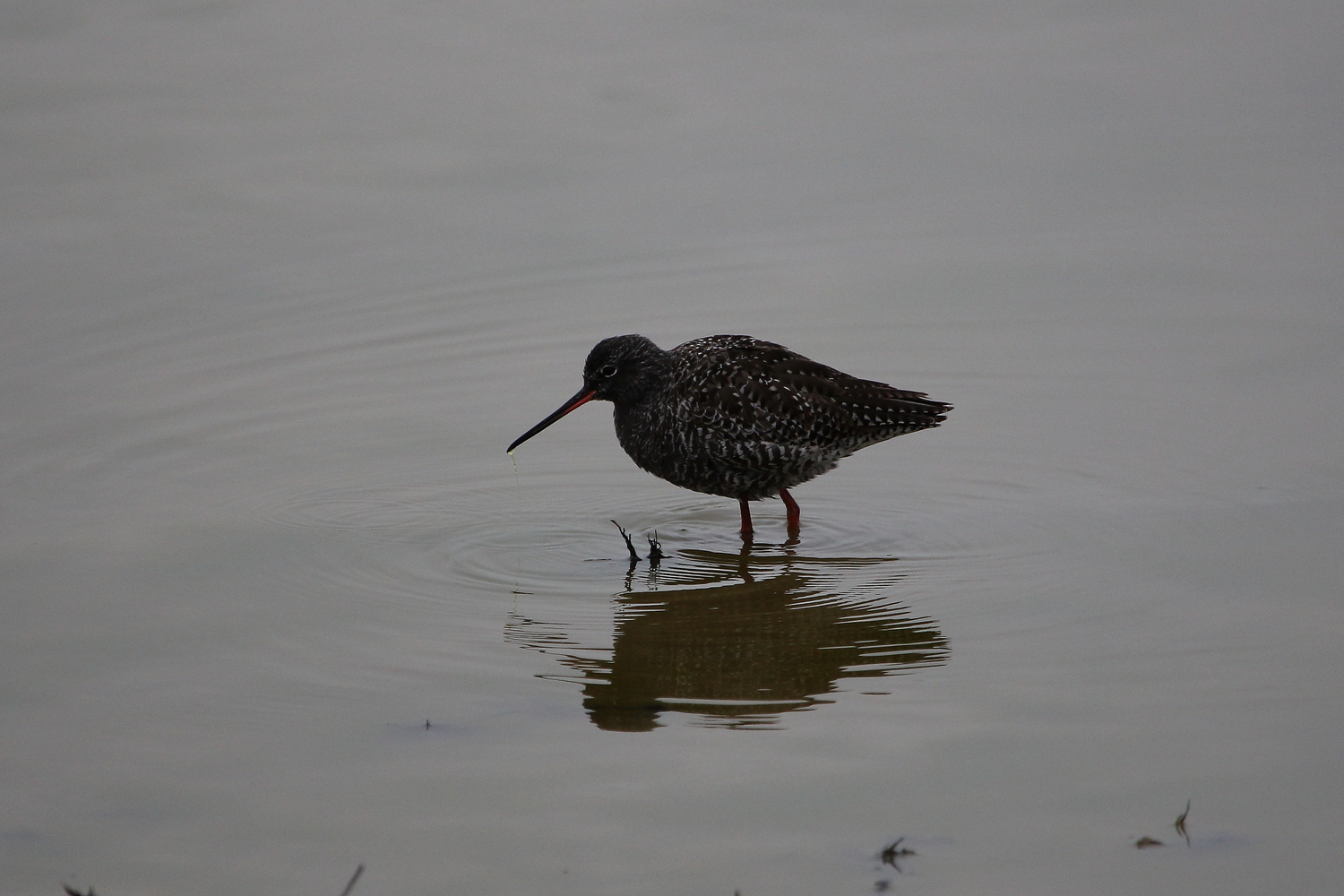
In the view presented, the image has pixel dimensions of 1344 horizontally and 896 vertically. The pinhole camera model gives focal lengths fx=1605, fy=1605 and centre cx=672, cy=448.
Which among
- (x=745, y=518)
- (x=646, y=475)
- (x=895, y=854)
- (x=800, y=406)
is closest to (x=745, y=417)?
(x=800, y=406)

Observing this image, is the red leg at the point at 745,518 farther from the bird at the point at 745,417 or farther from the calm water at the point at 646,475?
the calm water at the point at 646,475

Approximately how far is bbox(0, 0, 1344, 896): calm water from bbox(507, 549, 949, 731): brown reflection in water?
1.2 inches

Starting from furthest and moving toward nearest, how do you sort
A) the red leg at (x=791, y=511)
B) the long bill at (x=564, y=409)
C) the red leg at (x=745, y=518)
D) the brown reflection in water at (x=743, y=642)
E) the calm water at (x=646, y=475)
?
the long bill at (x=564, y=409)
the red leg at (x=745, y=518)
the red leg at (x=791, y=511)
the brown reflection in water at (x=743, y=642)
the calm water at (x=646, y=475)

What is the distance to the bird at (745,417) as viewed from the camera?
8.72 metres

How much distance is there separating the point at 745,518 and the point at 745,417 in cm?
55

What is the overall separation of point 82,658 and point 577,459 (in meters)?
3.50

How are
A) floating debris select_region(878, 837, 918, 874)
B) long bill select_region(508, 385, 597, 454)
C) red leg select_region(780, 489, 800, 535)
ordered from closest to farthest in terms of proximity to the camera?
floating debris select_region(878, 837, 918, 874) → red leg select_region(780, 489, 800, 535) → long bill select_region(508, 385, 597, 454)

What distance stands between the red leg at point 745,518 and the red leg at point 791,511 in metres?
0.21

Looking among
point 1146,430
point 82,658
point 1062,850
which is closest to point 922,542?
point 1146,430

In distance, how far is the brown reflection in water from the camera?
6238 millimetres

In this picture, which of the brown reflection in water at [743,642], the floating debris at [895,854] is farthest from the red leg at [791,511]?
the floating debris at [895,854]

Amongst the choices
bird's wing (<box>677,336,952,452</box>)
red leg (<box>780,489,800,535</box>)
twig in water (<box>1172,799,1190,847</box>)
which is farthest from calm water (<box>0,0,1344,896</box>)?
bird's wing (<box>677,336,952,452</box>)

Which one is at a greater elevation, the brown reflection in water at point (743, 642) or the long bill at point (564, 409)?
the long bill at point (564, 409)

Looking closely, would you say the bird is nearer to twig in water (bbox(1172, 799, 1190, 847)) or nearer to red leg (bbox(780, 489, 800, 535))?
red leg (bbox(780, 489, 800, 535))
